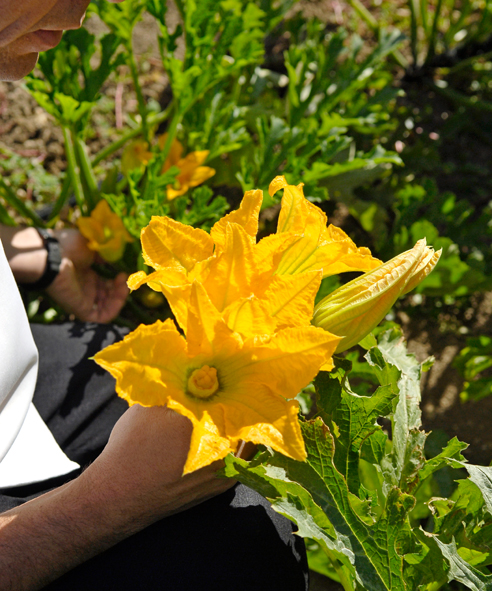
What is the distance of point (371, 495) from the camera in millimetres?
968

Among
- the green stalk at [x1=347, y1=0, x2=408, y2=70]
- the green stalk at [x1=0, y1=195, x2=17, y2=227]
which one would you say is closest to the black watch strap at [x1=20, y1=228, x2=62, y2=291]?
the green stalk at [x1=0, y1=195, x2=17, y2=227]

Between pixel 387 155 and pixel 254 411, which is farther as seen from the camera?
pixel 387 155

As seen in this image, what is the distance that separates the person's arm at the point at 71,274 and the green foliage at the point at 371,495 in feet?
4.04

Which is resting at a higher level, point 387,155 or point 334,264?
point 334,264

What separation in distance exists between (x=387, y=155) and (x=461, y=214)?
0.60m

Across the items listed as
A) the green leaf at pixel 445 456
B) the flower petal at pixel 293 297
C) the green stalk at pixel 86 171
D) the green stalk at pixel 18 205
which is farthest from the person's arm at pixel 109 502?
the green stalk at pixel 18 205

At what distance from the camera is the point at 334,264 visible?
2.79ft

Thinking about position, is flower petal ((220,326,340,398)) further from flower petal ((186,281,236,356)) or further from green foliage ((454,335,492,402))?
green foliage ((454,335,492,402))

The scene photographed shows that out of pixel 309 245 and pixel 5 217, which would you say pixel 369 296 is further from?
pixel 5 217

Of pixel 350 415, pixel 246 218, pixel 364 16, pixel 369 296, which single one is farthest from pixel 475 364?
pixel 364 16

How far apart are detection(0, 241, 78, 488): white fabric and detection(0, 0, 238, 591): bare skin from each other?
18cm

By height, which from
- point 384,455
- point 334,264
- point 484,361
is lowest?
point 484,361

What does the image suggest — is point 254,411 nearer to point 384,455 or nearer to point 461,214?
point 384,455

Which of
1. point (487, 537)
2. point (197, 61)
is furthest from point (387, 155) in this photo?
point (487, 537)
